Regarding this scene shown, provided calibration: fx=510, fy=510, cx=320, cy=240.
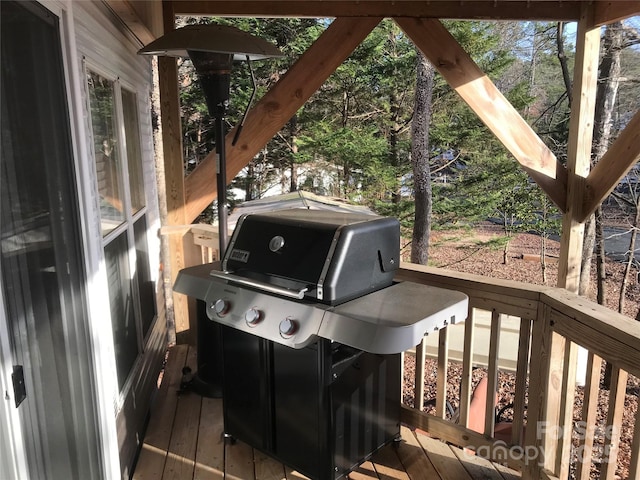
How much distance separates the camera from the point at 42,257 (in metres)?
1.38

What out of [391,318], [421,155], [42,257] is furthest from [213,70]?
[421,155]

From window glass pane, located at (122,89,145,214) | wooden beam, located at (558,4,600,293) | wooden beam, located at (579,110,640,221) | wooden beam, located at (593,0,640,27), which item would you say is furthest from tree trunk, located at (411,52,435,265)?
window glass pane, located at (122,89,145,214)

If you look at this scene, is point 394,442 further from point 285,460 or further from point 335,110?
point 335,110

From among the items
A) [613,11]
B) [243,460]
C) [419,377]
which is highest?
[613,11]

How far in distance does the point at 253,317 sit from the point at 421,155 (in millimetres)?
7593

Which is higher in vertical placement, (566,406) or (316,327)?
(316,327)

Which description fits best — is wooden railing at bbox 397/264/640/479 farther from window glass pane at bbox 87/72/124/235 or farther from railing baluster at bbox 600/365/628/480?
window glass pane at bbox 87/72/124/235

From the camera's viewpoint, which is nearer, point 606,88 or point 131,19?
point 131,19

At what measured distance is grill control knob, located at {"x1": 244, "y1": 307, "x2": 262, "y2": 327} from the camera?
1.96 m

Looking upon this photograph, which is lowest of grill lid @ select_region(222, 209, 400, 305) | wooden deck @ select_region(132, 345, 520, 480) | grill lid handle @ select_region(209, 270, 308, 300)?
wooden deck @ select_region(132, 345, 520, 480)

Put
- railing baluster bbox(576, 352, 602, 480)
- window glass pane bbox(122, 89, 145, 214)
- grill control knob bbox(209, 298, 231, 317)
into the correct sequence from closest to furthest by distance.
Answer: railing baluster bbox(576, 352, 602, 480)
grill control knob bbox(209, 298, 231, 317)
window glass pane bbox(122, 89, 145, 214)

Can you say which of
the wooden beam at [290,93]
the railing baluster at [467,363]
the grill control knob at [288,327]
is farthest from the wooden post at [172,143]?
the railing baluster at [467,363]

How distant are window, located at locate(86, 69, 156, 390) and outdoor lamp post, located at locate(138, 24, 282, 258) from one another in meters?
0.38

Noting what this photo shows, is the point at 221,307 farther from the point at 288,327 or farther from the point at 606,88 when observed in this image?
the point at 606,88
